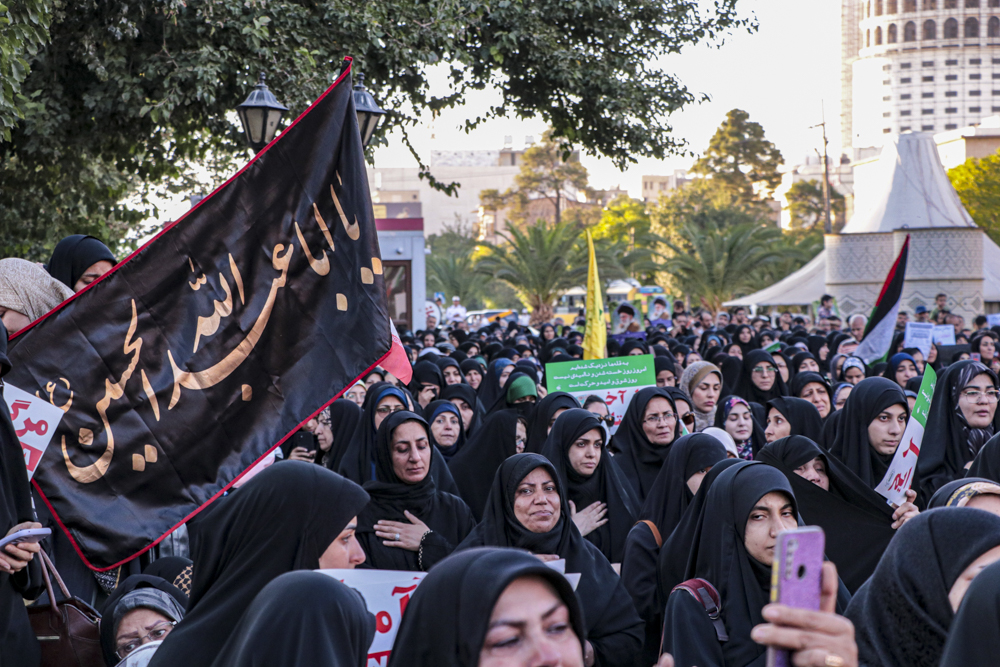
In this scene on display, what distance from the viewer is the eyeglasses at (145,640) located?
2855mm

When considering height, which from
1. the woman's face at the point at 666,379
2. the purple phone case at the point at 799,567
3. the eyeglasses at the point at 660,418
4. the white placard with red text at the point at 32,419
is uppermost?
the purple phone case at the point at 799,567

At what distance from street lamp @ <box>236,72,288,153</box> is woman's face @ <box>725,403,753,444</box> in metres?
3.28

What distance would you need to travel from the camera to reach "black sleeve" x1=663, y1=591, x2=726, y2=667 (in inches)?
111

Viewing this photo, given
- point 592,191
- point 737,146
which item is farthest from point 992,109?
point 737,146

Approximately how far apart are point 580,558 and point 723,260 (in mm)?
25963

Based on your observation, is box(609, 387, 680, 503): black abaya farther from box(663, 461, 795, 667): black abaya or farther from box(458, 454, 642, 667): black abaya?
box(663, 461, 795, 667): black abaya

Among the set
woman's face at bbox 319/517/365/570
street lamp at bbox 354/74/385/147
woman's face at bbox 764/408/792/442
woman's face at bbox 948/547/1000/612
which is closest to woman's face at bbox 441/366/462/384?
street lamp at bbox 354/74/385/147

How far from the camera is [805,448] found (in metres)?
4.38

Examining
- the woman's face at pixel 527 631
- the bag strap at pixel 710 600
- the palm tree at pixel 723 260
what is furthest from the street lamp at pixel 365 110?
the palm tree at pixel 723 260

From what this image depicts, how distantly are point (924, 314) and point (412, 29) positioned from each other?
9.06m

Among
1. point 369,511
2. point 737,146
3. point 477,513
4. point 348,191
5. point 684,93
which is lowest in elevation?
point 477,513

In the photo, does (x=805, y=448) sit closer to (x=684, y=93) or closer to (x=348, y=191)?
(x=348, y=191)

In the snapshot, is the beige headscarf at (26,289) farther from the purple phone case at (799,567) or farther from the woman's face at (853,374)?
the woman's face at (853,374)

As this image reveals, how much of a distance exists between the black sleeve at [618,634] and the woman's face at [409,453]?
1.20 meters
